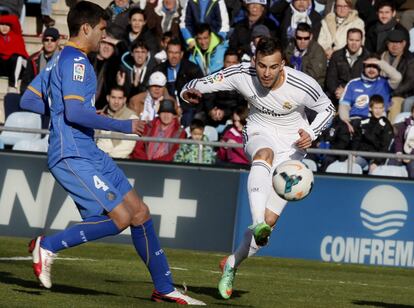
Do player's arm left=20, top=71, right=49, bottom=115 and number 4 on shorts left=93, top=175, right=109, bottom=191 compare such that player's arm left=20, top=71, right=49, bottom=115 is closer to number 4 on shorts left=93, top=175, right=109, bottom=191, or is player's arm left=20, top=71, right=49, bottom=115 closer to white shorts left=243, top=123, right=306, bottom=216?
number 4 on shorts left=93, top=175, right=109, bottom=191

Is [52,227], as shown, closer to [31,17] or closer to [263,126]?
[263,126]

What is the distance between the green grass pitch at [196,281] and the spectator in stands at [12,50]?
551cm

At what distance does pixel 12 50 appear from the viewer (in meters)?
21.2

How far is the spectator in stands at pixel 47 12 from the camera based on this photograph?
22.2 metres

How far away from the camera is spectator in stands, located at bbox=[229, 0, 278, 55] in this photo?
20328 millimetres

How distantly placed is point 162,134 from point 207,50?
3004 millimetres

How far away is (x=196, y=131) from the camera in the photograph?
58.0ft

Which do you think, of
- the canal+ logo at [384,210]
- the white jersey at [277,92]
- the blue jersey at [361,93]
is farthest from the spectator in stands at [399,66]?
the white jersey at [277,92]

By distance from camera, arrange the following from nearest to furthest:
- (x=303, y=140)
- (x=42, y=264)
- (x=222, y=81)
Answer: (x=42, y=264), (x=303, y=140), (x=222, y=81)

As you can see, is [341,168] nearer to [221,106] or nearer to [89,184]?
[221,106]

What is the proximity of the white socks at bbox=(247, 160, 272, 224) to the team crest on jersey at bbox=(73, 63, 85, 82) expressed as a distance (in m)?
2.06

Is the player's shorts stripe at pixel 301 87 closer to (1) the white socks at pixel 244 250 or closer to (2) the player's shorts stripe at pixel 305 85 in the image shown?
(2) the player's shorts stripe at pixel 305 85

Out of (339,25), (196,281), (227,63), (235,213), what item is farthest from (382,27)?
(196,281)

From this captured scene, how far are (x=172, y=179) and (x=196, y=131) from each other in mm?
1380
